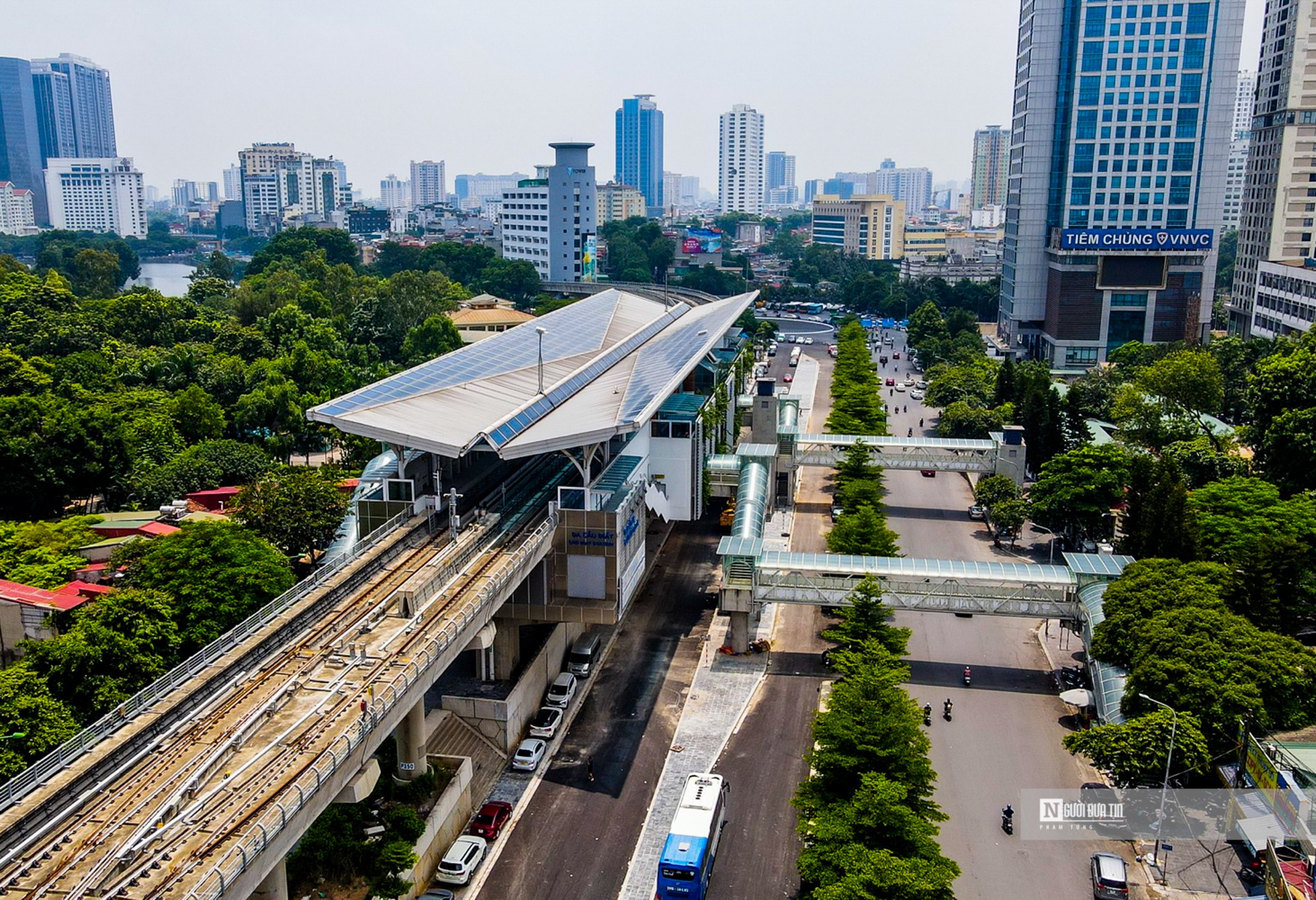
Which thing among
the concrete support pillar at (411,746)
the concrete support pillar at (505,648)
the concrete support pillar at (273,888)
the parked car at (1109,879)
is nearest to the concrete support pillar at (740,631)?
the concrete support pillar at (505,648)

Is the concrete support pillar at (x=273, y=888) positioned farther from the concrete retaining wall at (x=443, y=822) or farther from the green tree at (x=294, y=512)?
the green tree at (x=294, y=512)

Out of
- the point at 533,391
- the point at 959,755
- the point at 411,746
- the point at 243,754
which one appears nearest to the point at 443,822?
the point at 411,746

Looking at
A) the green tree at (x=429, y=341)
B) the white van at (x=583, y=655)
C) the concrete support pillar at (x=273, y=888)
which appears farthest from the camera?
the green tree at (x=429, y=341)

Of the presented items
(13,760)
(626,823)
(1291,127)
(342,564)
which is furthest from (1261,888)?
(1291,127)

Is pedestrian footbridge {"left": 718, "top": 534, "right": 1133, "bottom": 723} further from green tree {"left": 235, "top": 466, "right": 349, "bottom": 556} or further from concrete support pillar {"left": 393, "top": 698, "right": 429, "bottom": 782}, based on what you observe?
green tree {"left": 235, "top": 466, "right": 349, "bottom": 556}

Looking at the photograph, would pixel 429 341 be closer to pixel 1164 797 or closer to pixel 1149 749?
pixel 1149 749

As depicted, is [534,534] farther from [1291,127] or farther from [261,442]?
[1291,127]
